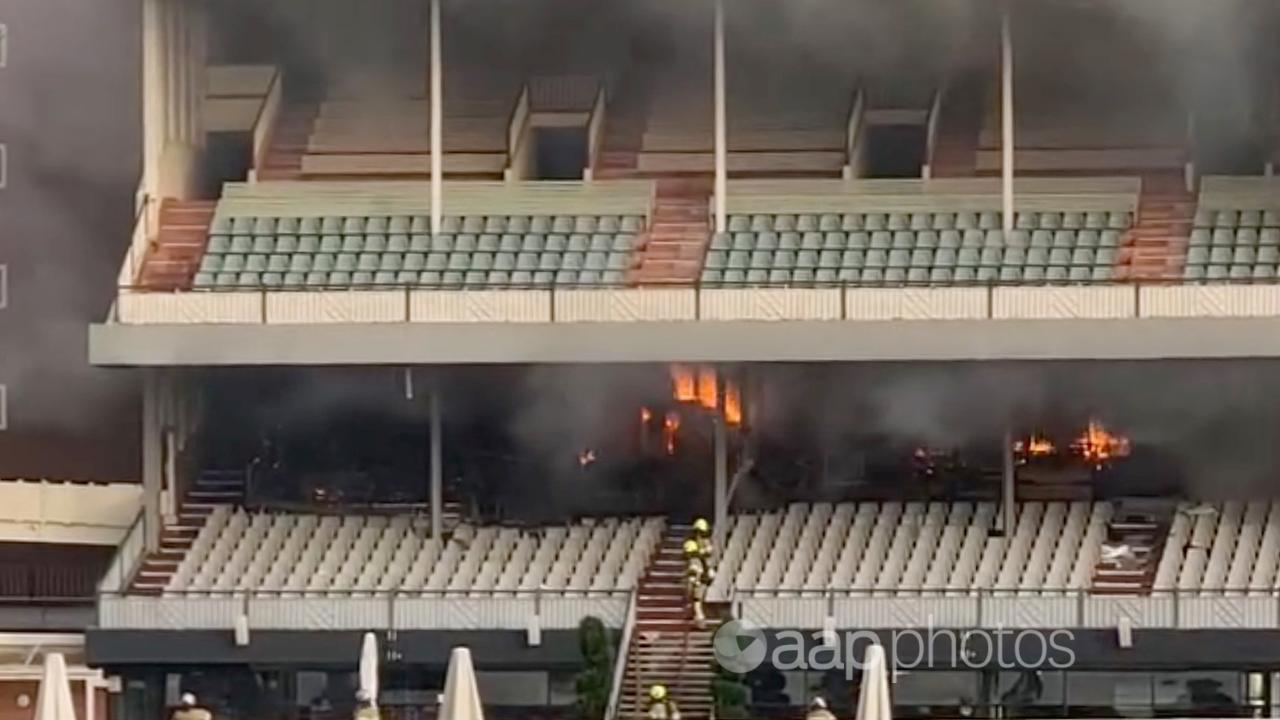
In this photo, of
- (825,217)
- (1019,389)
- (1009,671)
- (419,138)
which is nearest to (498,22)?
(419,138)

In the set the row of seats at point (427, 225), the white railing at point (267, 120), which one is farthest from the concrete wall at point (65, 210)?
Answer: the row of seats at point (427, 225)

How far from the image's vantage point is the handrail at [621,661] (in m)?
31.0

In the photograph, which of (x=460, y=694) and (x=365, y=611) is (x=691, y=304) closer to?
(x=365, y=611)

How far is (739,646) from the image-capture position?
3150cm

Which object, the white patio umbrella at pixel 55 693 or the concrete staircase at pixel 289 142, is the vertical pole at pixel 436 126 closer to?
the concrete staircase at pixel 289 142

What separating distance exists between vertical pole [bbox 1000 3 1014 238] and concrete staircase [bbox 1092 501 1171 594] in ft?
9.54

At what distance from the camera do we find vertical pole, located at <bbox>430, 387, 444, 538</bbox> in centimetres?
3425

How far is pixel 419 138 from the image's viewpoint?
36281 mm

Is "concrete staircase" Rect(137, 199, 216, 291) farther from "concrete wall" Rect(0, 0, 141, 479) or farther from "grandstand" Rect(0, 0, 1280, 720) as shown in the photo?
"concrete wall" Rect(0, 0, 141, 479)

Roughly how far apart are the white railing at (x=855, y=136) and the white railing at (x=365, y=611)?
5.40 meters

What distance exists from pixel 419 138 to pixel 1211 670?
9975mm

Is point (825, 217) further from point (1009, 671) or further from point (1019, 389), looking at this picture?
point (1009, 671)

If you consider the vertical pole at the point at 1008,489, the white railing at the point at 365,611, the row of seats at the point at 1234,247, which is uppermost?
the row of seats at the point at 1234,247

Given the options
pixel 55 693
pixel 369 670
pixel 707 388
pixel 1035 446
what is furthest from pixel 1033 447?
pixel 55 693
